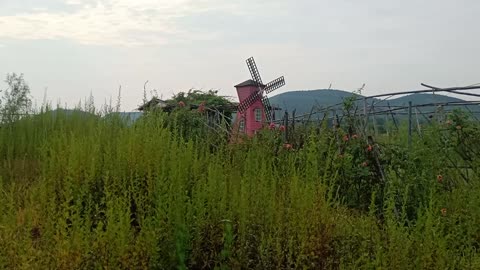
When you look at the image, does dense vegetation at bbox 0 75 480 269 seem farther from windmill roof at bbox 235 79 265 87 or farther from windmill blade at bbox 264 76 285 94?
windmill blade at bbox 264 76 285 94

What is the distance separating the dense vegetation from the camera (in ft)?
10.4

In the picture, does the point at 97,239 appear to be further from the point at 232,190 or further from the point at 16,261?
the point at 232,190

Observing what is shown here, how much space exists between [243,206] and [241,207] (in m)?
0.02

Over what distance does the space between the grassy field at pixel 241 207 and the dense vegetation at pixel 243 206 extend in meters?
0.01

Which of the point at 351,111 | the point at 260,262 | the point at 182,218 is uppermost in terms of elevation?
the point at 351,111

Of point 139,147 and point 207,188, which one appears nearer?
point 207,188

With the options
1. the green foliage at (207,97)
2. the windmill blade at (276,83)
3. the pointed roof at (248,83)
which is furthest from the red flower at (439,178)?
the windmill blade at (276,83)

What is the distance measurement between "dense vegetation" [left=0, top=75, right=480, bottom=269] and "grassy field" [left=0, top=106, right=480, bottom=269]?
1 cm

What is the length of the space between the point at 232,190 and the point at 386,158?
201cm

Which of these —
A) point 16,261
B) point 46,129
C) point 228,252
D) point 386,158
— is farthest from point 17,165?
point 386,158

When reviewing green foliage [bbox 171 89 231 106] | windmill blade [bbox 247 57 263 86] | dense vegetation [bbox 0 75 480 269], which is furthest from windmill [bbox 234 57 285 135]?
dense vegetation [bbox 0 75 480 269]

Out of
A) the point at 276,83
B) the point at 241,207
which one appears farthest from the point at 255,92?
the point at 241,207

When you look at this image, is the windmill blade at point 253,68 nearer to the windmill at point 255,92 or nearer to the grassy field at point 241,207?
the windmill at point 255,92

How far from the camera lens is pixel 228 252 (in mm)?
3207
